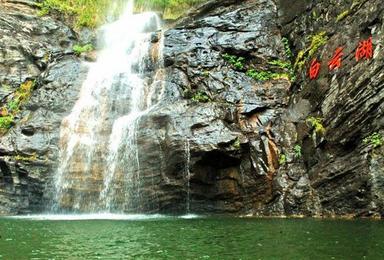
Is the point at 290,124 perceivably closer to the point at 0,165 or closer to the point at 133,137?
the point at 133,137

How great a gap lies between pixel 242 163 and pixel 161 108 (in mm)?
4276

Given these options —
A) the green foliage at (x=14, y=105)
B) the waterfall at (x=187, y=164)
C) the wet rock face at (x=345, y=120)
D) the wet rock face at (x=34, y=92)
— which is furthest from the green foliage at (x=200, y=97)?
the green foliage at (x=14, y=105)

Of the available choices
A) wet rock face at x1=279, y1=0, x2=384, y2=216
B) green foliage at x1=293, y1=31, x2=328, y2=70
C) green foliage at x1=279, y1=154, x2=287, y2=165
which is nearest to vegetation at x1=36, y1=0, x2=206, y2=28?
green foliage at x1=293, y1=31, x2=328, y2=70

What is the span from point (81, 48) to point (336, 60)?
1557cm

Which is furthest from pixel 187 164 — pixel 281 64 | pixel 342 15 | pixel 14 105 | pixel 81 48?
pixel 81 48

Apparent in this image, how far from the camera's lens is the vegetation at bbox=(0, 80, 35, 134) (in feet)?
68.7

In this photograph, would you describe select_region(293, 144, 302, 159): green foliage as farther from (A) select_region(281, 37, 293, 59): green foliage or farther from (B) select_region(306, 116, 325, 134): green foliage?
(A) select_region(281, 37, 293, 59): green foliage

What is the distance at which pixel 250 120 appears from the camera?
60.8ft

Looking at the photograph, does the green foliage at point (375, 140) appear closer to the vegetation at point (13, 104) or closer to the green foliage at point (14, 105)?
the vegetation at point (13, 104)

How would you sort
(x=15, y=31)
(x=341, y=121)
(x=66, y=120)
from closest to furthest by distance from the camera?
1. (x=341, y=121)
2. (x=66, y=120)
3. (x=15, y=31)

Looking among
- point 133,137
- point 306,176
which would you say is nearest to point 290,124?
point 306,176

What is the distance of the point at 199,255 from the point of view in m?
8.37

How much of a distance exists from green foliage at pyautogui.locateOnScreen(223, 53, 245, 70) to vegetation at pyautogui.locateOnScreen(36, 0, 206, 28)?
26.8 feet

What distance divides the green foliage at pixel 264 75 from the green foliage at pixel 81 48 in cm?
1075
